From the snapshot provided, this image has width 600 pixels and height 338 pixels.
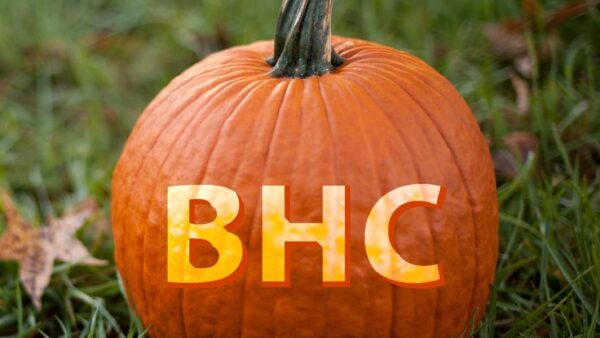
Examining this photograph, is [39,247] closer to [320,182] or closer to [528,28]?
[320,182]

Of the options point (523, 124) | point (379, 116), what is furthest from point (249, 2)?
point (379, 116)

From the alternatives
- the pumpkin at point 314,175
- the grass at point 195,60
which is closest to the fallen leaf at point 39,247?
the grass at point 195,60

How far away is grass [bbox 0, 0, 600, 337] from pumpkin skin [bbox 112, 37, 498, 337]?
0.76ft

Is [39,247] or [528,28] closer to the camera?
[39,247]

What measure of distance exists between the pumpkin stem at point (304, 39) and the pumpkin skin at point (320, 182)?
0.05 meters

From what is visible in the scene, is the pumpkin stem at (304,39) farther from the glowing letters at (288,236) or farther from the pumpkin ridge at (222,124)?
the glowing letters at (288,236)

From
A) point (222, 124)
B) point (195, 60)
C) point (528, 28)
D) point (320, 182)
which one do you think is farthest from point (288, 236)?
point (195, 60)

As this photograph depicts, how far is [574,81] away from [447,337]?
5.64ft

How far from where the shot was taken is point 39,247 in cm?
250

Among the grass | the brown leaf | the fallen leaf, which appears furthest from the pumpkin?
the brown leaf

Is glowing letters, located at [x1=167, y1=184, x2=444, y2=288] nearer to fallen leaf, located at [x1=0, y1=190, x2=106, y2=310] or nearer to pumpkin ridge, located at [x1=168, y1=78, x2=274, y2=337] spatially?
pumpkin ridge, located at [x1=168, y1=78, x2=274, y2=337]

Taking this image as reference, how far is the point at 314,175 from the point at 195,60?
2.38 m

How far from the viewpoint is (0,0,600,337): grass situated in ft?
7.37

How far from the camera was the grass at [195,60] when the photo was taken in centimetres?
225
